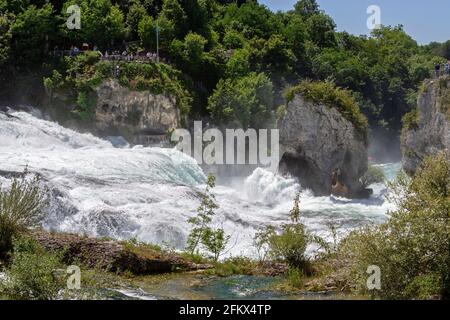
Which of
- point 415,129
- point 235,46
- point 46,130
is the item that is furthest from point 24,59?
point 415,129

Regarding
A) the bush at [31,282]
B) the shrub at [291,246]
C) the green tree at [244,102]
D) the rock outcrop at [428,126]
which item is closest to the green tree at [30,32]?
the green tree at [244,102]

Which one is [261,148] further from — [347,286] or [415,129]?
[347,286]

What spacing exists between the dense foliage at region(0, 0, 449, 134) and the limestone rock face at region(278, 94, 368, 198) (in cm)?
1039

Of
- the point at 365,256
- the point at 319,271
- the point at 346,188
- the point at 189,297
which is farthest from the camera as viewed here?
the point at 346,188

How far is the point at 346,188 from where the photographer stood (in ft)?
139

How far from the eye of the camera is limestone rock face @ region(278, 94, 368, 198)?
41.8m

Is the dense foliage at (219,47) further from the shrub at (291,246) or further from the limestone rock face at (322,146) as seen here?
the shrub at (291,246)

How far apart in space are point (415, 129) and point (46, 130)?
20798mm

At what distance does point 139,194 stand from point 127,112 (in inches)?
835

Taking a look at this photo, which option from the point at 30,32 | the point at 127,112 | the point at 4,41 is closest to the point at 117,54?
the point at 127,112

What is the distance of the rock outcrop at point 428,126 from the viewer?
3672cm

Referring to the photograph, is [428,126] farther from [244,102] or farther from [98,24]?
[98,24]

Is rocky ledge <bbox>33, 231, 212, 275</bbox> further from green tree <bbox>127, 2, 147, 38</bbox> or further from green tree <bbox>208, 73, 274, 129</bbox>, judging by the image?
green tree <bbox>127, 2, 147, 38</bbox>

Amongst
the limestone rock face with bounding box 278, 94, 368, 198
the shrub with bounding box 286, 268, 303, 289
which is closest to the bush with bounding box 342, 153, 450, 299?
the shrub with bounding box 286, 268, 303, 289
